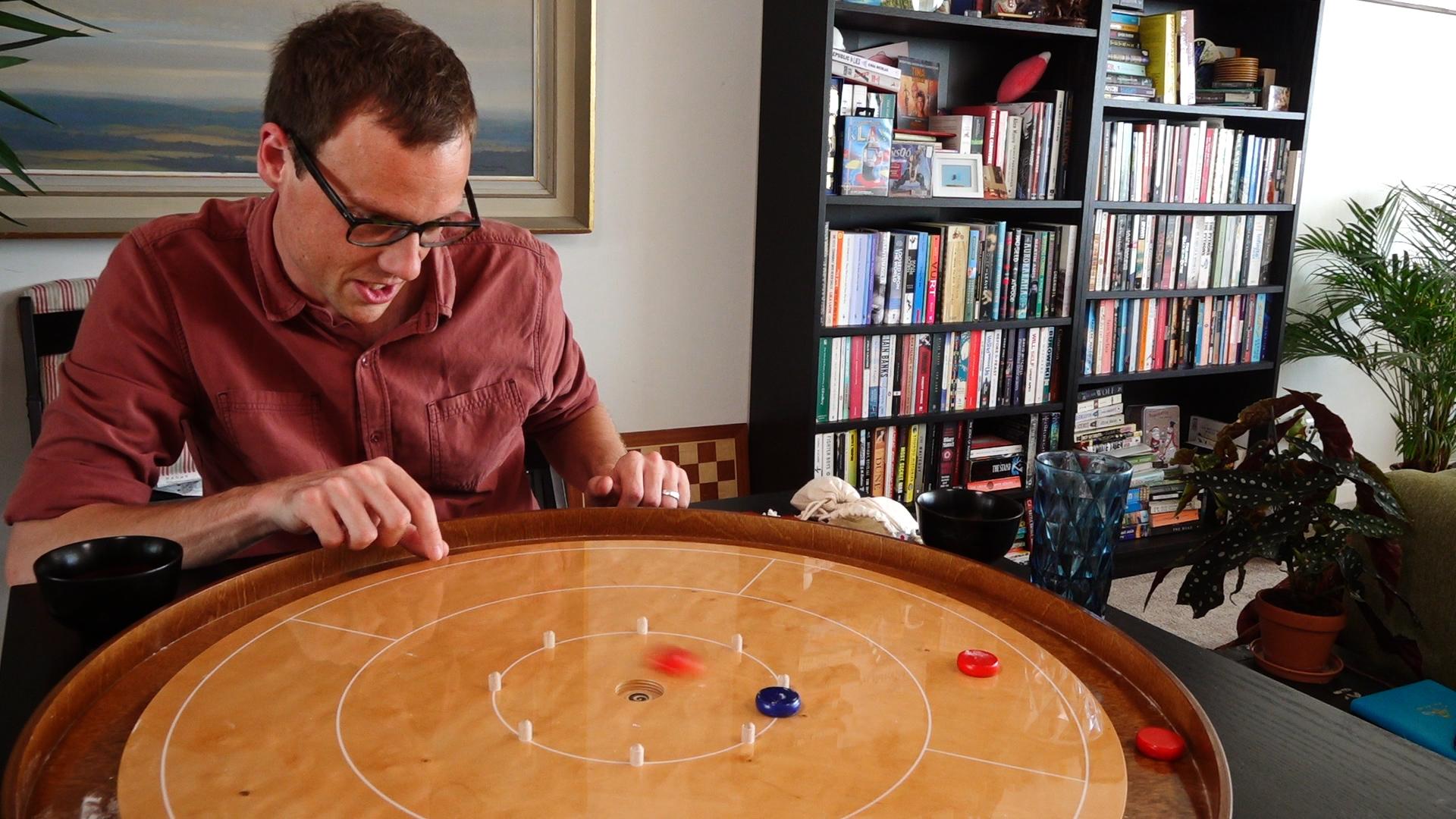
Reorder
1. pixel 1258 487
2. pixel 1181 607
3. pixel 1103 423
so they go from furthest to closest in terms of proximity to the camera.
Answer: pixel 1103 423, pixel 1181 607, pixel 1258 487

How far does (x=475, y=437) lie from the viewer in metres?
1.63

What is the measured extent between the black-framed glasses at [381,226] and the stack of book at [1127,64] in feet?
8.30

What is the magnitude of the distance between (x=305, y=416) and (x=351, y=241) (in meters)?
0.31

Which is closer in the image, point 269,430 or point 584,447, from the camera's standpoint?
point 269,430

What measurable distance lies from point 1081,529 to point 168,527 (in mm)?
1036

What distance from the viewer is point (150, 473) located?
139cm

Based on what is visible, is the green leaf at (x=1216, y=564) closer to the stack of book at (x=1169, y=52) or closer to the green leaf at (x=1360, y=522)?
the green leaf at (x=1360, y=522)

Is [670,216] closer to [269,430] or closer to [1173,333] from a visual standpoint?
[269,430]

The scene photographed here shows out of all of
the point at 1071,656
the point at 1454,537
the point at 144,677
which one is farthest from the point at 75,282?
the point at 1454,537

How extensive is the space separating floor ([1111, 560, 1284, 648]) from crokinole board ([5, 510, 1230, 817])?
8.03 ft

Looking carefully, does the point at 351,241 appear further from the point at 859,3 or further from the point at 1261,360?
the point at 1261,360

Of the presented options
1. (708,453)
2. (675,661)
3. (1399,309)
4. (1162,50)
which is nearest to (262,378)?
(675,661)

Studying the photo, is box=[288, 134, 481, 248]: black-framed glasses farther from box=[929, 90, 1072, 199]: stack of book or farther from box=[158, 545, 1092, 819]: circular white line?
box=[929, 90, 1072, 199]: stack of book

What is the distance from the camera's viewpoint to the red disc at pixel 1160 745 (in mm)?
774
